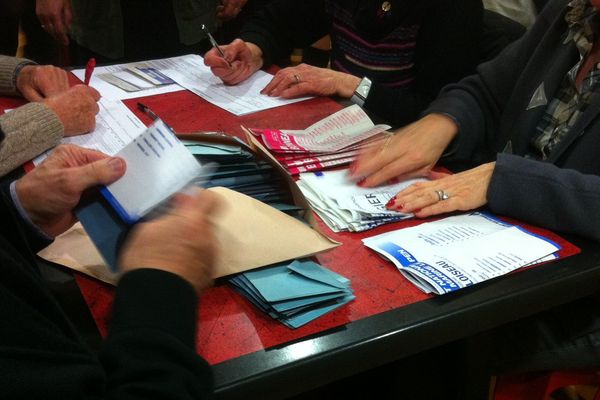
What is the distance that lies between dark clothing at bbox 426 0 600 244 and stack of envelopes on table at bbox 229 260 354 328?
0.40 metres

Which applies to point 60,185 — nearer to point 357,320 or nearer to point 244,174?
point 244,174

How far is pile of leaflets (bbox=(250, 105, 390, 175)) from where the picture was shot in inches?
43.5

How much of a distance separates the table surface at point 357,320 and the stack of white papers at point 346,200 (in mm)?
23

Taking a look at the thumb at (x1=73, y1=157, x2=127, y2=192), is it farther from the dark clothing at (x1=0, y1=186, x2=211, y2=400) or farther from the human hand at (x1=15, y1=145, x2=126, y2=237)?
the dark clothing at (x1=0, y1=186, x2=211, y2=400)

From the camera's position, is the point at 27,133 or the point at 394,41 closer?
the point at 27,133

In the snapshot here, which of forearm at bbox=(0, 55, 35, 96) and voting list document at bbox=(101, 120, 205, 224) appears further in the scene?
forearm at bbox=(0, 55, 35, 96)

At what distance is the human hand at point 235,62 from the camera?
154 cm

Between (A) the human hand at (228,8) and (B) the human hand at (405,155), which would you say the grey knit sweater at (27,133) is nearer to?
(B) the human hand at (405,155)

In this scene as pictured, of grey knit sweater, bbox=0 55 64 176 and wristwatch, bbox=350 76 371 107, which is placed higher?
wristwatch, bbox=350 76 371 107

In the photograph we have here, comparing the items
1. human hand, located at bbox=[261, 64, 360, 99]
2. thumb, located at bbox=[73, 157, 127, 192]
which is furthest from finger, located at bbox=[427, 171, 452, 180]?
thumb, located at bbox=[73, 157, 127, 192]

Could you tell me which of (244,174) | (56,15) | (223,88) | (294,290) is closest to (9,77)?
(223,88)

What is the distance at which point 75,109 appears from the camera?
1.19 metres

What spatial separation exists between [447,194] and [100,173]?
23.5 inches

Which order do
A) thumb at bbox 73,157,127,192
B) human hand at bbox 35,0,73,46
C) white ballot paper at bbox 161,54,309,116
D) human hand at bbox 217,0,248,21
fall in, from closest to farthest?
thumb at bbox 73,157,127,192, white ballot paper at bbox 161,54,309,116, human hand at bbox 35,0,73,46, human hand at bbox 217,0,248,21
